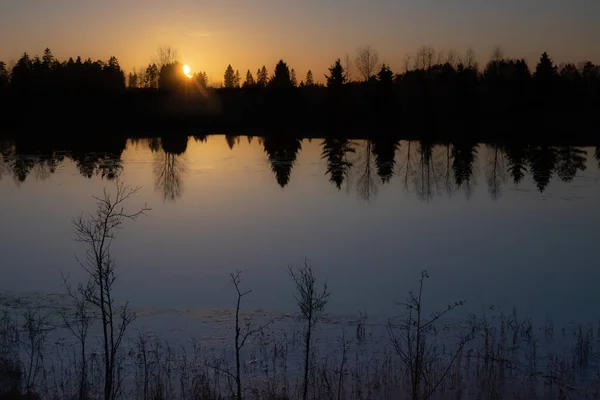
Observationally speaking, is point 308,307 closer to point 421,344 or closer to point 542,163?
point 421,344

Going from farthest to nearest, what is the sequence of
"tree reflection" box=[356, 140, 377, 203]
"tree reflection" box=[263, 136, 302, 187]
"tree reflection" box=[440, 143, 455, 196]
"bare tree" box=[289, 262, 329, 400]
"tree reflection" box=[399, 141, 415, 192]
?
"tree reflection" box=[263, 136, 302, 187], "tree reflection" box=[399, 141, 415, 192], "tree reflection" box=[440, 143, 455, 196], "tree reflection" box=[356, 140, 377, 203], "bare tree" box=[289, 262, 329, 400]

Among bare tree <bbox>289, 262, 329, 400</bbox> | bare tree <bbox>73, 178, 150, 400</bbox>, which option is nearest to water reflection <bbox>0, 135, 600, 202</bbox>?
bare tree <bbox>73, 178, 150, 400</bbox>

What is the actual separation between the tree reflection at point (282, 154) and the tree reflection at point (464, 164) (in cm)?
856

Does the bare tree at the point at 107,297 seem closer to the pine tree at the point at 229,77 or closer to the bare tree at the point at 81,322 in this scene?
the bare tree at the point at 81,322

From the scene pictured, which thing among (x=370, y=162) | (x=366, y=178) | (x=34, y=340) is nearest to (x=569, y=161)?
(x=370, y=162)

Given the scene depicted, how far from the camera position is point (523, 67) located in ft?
218

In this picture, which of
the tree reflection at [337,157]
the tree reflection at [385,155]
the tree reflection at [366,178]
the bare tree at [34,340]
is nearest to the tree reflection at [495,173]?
the tree reflection at [385,155]

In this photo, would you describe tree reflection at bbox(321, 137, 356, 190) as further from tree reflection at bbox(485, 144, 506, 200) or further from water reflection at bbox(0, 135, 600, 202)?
tree reflection at bbox(485, 144, 506, 200)

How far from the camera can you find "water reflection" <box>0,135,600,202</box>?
3011 cm

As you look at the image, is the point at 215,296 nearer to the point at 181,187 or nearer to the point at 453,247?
the point at 453,247

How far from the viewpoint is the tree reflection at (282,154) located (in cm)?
3373

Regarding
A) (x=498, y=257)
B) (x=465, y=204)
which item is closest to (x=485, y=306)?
(x=498, y=257)

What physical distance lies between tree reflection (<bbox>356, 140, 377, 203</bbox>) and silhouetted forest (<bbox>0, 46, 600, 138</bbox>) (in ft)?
61.2

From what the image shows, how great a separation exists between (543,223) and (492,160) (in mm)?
17949
